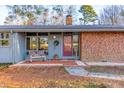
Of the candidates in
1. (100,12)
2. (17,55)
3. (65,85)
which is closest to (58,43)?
(17,55)

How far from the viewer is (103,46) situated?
19266 millimetres

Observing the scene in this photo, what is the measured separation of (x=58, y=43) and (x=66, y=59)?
1.56m

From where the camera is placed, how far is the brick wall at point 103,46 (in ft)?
63.0

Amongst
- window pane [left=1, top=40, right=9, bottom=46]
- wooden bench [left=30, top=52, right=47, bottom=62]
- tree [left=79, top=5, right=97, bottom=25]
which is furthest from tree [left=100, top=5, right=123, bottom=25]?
window pane [left=1, top=40, right=9, bottom=46]

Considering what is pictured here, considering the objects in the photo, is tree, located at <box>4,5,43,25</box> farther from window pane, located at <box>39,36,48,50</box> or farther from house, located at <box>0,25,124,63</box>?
house, located at <box>0,25,124,63</box>

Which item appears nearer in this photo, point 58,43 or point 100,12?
point 58,43

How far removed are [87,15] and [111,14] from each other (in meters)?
4.49

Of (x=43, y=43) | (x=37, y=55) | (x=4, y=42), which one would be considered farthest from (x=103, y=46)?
(x=4, y=42)

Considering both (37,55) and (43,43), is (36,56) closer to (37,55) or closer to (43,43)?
(37,55)

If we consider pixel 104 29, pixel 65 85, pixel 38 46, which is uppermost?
pixel 104 29

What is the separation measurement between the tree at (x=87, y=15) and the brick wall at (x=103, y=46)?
75.7 ft

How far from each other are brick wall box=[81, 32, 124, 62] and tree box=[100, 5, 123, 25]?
77.0ft

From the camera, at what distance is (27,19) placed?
1572 inches
